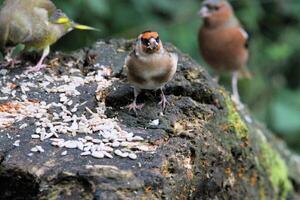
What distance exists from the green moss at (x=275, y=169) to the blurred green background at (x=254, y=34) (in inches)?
79.3

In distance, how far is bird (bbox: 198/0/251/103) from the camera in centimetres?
645

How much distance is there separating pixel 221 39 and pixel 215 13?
11.0 inches

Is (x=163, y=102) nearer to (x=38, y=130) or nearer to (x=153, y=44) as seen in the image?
(x=153, y=44)

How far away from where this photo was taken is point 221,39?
21.3 ft

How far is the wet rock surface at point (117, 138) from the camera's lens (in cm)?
316

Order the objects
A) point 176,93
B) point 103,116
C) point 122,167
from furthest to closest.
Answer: point 176,93, point 103,116, point 122,167

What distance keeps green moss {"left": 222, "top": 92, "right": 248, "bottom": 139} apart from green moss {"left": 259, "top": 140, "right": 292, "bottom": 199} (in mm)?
380

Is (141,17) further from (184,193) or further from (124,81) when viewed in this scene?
(184,193)

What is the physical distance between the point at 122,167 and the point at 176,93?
98cm

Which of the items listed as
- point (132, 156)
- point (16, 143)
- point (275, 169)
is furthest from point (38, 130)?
point (275, 169)

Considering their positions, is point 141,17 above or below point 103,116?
below

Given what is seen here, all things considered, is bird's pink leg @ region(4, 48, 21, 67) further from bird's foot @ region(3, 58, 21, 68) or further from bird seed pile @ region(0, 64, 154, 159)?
bird seed pile @ region(0, 64, 154, 159)

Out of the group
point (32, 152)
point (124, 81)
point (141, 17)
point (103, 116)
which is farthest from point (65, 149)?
point (141, 17)

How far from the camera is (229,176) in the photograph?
4.07m
